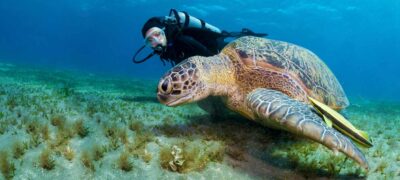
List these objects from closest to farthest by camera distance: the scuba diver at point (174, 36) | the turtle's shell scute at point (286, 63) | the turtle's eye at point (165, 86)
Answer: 1. the turtle's eye at point (165, 86)
2. the turtle's shell scute at point (286, 63)
3. the scuba diver at point (174, 36)

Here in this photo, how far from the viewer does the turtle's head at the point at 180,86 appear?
3.96 m

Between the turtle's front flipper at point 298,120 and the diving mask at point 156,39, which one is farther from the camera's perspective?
the diving mask at point 156,39

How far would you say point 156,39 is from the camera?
22.3ft

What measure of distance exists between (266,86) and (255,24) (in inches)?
2134

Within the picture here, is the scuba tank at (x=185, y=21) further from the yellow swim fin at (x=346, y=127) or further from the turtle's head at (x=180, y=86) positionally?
the yellow swim fin at (x=346, y=127)

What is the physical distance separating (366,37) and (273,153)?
327 feet

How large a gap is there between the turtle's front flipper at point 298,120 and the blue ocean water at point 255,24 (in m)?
15.5

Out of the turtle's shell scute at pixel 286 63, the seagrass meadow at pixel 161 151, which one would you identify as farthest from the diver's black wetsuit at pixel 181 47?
the seagrass meadow at pixel 161 151

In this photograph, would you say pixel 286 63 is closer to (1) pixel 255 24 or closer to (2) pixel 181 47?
(2) pixel 181 47

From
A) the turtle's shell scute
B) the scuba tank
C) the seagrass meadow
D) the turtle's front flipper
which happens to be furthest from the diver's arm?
the turtle's front flipper

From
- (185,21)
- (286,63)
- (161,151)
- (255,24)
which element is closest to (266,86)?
(286,63)

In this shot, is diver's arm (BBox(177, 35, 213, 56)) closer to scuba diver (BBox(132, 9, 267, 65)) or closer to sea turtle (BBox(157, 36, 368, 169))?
scuba diver (BBox(132, 9, 267, 65))

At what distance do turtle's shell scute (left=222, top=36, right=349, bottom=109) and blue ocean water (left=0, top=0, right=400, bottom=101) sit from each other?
14.1m

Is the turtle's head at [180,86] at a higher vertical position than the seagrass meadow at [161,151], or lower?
higher
